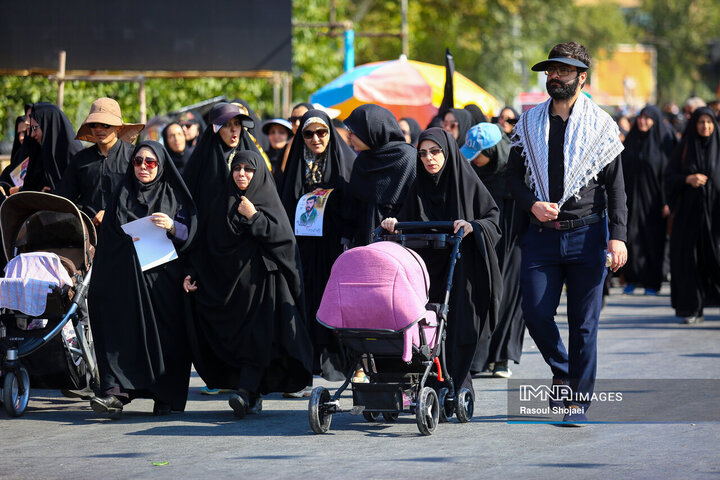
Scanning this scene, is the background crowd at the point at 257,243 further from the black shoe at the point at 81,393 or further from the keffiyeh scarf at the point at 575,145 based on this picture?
the black shoe at the point at 81,393

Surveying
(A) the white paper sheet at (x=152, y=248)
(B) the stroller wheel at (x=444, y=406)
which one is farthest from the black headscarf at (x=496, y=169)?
(A) the white paper sheet at (x=152, y=248)

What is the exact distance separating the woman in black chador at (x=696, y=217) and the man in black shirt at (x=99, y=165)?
20.7 ft

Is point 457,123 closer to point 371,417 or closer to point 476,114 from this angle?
point 476,114

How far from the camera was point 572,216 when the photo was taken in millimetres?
7184

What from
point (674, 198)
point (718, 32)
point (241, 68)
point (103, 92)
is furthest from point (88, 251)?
point (718, 32)

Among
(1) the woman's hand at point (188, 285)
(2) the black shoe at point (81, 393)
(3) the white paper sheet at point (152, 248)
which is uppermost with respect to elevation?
(3) the white paper sheet at point (152, 248)

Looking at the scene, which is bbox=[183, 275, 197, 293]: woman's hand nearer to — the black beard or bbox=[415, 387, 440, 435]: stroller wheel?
bbox=[415, 387, 440, 435]: stroller wheel

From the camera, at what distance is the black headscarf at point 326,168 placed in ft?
29.3

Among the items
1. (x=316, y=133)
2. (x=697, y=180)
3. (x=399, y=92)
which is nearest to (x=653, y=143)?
(x=697, y=180)

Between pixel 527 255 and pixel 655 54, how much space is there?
71.9 m

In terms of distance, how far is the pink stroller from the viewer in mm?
6809

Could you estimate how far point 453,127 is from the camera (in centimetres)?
1070

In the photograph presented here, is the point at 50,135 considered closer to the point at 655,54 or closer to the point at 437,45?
the point at 437,45

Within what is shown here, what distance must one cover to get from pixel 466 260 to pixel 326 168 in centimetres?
188
